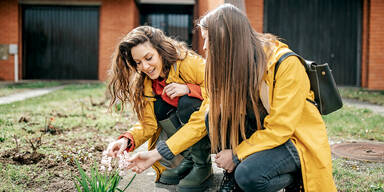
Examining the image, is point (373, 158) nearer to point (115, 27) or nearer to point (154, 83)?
point (154, 83)

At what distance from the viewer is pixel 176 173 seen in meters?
2.74

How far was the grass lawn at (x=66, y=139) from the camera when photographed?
264cm

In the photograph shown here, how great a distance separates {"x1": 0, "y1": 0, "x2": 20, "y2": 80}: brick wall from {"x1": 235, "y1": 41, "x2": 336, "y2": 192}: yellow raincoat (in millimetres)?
13254

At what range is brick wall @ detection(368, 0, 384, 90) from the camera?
10.8 metres

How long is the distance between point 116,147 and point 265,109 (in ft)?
3.36

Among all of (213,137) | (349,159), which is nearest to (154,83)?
(213,137)

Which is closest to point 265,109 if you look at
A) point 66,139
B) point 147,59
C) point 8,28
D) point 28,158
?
point 147,59

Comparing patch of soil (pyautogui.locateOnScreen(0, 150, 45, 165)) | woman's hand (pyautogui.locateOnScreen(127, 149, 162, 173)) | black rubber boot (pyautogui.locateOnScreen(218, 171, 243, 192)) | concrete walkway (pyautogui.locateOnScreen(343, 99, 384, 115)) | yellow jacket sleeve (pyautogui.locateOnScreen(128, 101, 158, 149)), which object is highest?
yellow jacket sleeve (pyautogui.locateOnScreen(128, 101, 158, 149))

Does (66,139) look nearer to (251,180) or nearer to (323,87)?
(251,180)

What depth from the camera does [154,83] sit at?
276cm

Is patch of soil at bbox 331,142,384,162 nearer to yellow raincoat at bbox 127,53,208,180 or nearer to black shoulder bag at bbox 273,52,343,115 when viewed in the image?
black shoulder bag at bbox 273,52,343,115

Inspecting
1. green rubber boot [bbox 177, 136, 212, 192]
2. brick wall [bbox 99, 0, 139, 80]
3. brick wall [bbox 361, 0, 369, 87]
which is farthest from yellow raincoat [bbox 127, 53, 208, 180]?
brick wall [bbox 99, 0, 139, 80]

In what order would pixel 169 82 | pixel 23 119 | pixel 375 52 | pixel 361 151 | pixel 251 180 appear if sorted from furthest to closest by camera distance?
pixel 375 52, pixel 23 119, pixel 361 151, pixel 169 82, pixel 251 180

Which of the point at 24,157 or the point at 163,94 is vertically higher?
the point at 163,94
